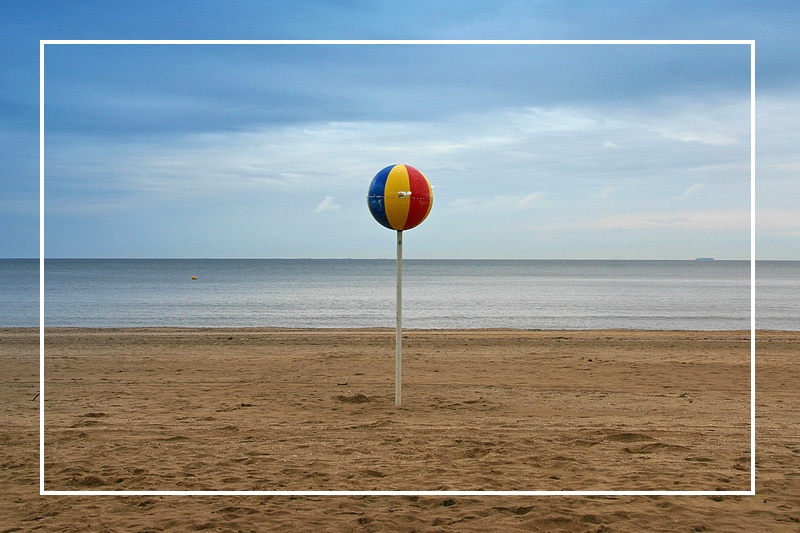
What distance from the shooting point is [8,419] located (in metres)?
7.41

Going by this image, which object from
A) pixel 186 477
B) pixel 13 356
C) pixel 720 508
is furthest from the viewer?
pixel 13 356

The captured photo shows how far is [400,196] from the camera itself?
23.9 feet

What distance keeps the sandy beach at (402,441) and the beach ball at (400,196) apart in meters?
2.22

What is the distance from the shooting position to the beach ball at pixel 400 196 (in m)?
7.30

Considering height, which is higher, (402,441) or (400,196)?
(400,196)

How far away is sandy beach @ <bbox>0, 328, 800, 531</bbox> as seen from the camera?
4598 mm

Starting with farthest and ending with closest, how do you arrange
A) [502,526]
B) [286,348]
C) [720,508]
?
1. [286,348]
2. [720,508]
3. [502,526]

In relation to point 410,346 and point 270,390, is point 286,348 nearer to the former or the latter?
point 410,346

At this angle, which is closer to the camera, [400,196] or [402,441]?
[402,441]

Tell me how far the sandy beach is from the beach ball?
2.22 m

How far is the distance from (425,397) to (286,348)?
633 cm

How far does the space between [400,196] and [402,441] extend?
256cm

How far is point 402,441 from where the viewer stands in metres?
6.46

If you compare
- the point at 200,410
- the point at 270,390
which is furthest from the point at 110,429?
the point at 270,390
